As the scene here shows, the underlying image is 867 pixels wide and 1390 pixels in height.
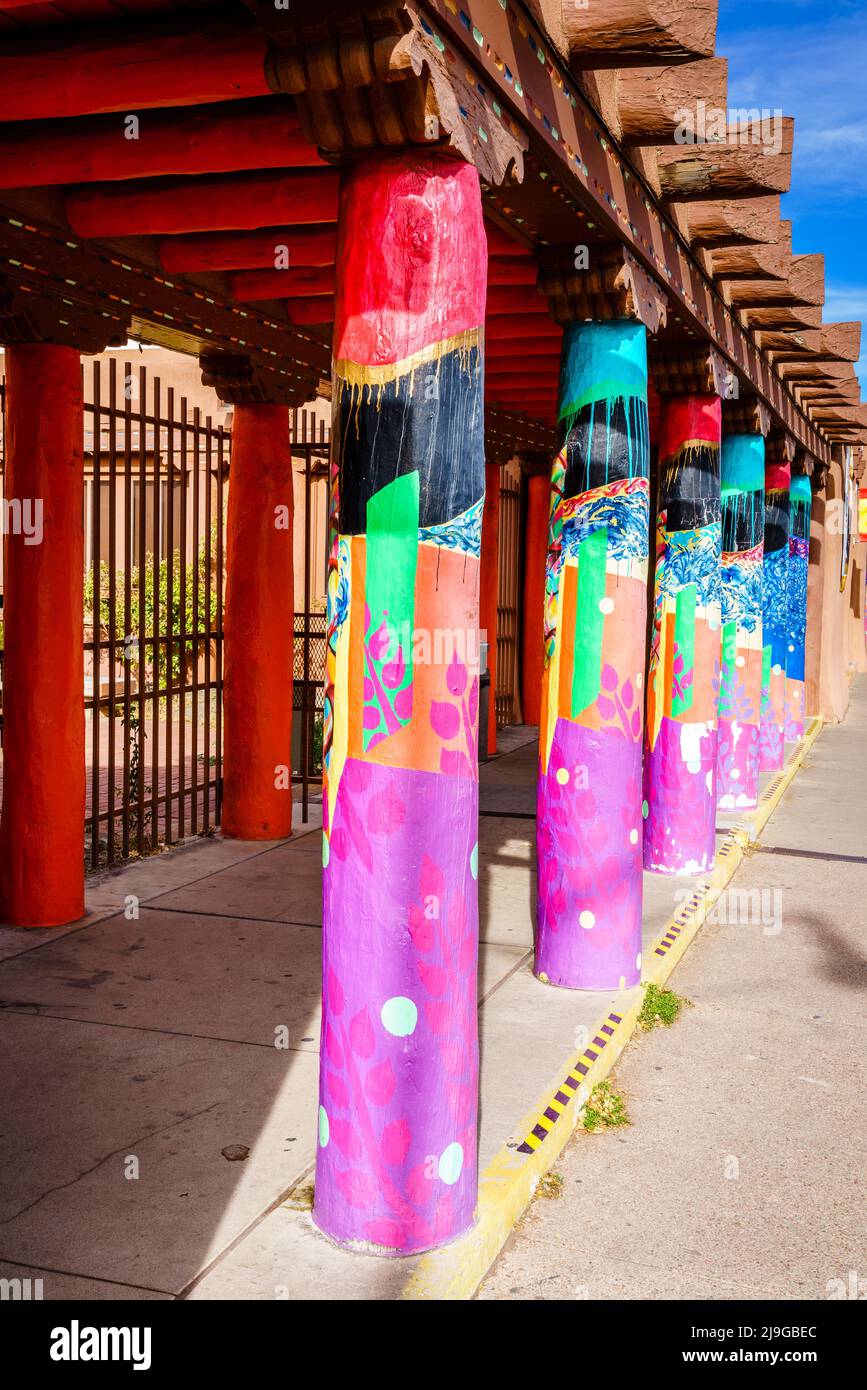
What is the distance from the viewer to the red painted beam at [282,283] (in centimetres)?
601

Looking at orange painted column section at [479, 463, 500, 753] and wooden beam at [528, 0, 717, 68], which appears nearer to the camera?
wooden beam at [528, 0, 717, 68]

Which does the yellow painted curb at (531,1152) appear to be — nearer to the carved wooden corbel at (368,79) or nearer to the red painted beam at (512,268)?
the carved wooden corbel at (368,79)

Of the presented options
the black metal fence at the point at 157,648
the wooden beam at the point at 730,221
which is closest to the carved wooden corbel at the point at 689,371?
the wooden beam at the point at 730,221

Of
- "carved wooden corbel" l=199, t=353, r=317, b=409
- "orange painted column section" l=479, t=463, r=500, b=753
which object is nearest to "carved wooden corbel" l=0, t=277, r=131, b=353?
"carved wooden corbel" l=199, t=353, r=317, b=409

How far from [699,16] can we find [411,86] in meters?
1.71

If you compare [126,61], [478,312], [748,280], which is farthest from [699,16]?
[748,280]

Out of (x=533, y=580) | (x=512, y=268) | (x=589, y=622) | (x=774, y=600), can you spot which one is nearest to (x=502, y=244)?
(x=512, y=268)

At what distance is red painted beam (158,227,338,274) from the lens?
540 centimetres

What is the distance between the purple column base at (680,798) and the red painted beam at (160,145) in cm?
471

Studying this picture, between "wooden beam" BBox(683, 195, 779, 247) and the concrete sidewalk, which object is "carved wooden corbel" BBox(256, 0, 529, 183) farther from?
"wooden beam" BBox(683, 195, 779, 247)
